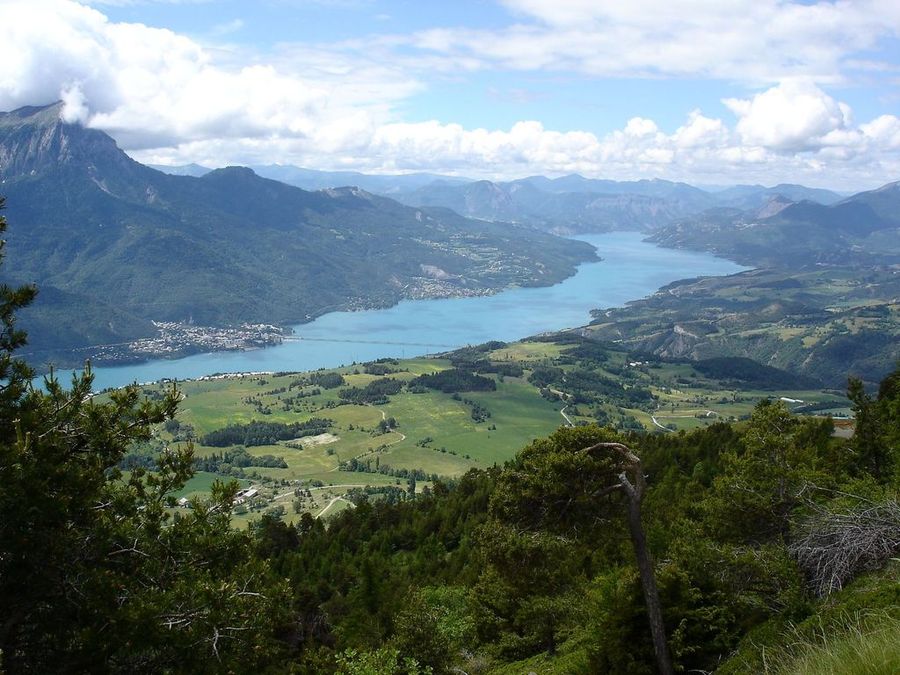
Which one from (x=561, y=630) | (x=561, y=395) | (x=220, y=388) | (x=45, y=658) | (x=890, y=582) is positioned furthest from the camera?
(x=220, y=388)

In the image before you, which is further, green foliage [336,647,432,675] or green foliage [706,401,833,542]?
green foliage [706,401,833,542]

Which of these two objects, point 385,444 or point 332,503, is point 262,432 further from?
point 332,503

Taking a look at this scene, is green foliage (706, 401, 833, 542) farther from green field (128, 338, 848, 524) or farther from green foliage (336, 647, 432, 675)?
green field (128, 338, 848, 524)

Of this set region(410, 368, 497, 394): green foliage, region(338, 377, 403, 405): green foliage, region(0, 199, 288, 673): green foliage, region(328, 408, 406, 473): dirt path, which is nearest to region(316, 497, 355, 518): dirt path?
region(328, 408, 406, 473): dirt path

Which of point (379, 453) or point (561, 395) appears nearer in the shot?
point (379, 453)

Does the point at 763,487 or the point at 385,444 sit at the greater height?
the point at 763,487


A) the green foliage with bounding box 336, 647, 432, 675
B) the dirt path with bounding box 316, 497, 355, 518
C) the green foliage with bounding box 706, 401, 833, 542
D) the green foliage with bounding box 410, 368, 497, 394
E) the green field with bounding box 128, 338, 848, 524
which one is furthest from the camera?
the green foliage with bounding box 410, 368, 497, 394

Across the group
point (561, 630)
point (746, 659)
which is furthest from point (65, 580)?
point (561, 630)

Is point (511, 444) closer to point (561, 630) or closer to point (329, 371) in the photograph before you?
point (329, 371)

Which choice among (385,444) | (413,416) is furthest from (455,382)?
(385,444)

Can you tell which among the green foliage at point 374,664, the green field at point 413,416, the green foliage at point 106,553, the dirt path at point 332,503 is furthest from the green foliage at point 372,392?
the green foliage at point 106,553

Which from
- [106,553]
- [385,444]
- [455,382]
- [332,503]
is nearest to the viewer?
[106,553]
